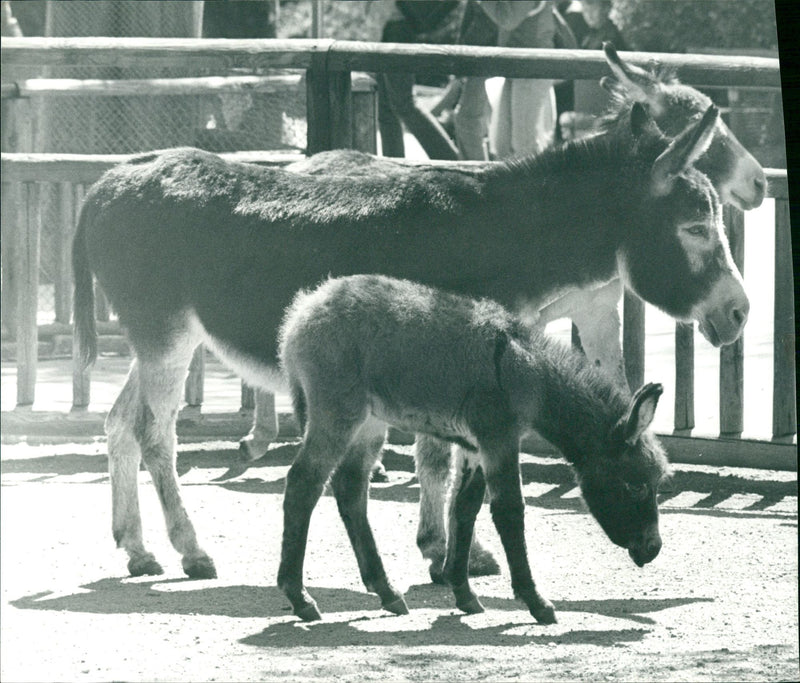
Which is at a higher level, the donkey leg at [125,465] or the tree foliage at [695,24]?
the tree foliage at [695,24]

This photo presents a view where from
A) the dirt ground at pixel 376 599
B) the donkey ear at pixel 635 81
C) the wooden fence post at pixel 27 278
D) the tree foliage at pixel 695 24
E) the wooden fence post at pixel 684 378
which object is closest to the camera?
the dirt ground at pixel 376 599

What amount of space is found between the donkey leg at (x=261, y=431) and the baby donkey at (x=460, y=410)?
1241 mm

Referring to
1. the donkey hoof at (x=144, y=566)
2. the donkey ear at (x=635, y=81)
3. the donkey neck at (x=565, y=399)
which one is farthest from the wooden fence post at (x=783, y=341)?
the donkey hoof at (x=144, y=566)

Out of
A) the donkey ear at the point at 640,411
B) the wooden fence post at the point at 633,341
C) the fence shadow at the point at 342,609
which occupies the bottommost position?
the fence shadow at the point at 342,609

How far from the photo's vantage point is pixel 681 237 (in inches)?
164

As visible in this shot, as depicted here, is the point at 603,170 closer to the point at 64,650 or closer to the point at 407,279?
the point at 407,279

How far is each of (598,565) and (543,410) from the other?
694mm

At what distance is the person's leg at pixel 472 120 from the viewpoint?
28.1 ft

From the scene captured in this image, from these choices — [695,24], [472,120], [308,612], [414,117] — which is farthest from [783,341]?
[695,24]

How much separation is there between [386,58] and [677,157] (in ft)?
4.33

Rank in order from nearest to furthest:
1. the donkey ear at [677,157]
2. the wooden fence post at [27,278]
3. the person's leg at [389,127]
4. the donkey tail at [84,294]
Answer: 1. the donkey ear at [677,157]
2. the donkey tail at [84,294]
3. the wooden fence post at [27,278]
4. the person's leg at [389,127]

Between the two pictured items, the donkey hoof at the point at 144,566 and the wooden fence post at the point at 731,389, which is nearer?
the donkey hoof at the point at 144,566

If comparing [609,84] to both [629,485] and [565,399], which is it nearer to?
[565,399]

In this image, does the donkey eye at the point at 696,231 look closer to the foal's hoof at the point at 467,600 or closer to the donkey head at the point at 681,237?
the donkey head at the point at 681,237
